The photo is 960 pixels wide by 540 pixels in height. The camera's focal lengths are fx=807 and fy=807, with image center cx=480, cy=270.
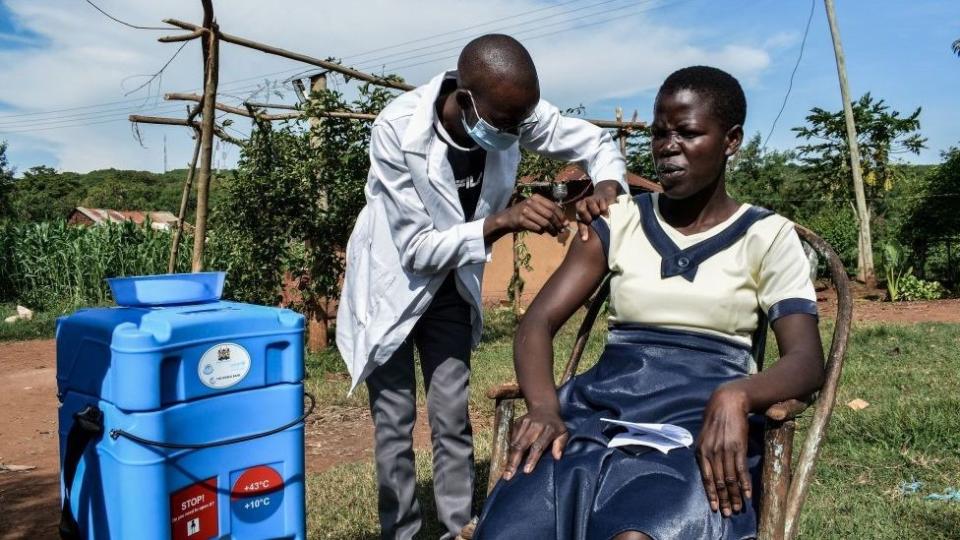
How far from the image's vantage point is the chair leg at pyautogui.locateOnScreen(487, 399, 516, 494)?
2.04 meters

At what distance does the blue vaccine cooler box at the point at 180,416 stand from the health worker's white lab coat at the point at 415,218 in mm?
328

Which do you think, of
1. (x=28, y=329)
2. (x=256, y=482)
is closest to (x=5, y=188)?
(x=28, y=329)

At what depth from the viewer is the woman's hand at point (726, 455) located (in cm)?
171

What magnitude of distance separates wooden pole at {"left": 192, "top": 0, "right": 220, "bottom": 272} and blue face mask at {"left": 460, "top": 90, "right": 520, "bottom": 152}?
9.04 feet

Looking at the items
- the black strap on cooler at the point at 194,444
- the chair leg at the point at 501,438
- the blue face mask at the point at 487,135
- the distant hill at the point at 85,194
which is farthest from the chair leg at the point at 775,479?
the distant hill at the point at 85,194

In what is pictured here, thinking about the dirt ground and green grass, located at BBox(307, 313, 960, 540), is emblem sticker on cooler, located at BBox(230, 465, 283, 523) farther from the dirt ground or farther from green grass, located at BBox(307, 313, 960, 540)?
the dirt ground

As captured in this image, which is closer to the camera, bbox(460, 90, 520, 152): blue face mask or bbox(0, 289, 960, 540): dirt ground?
bbox(460, 90, 520, 152): blue face mask

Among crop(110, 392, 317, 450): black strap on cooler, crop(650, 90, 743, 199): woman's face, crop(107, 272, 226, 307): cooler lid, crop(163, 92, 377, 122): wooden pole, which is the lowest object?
crop(110, 392, 317, 450): black strap on cooler

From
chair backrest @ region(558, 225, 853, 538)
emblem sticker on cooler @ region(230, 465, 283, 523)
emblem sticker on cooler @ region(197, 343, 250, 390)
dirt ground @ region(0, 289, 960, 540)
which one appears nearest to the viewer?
chair backrest @ region(558, 225, 853, 538)

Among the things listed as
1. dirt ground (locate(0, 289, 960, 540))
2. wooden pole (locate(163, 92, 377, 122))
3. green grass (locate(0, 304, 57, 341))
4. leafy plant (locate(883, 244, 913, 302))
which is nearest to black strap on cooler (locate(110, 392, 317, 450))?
dirt ground (locate(0, 289, 960, 540))

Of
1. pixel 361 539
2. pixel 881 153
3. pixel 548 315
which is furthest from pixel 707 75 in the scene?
pixel 881 153

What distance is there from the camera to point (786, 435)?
1707 millimetres

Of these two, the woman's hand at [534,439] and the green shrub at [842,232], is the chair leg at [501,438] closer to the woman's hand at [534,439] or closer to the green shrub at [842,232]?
the woman's hand at [534,439]

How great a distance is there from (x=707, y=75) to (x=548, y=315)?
75 cm
